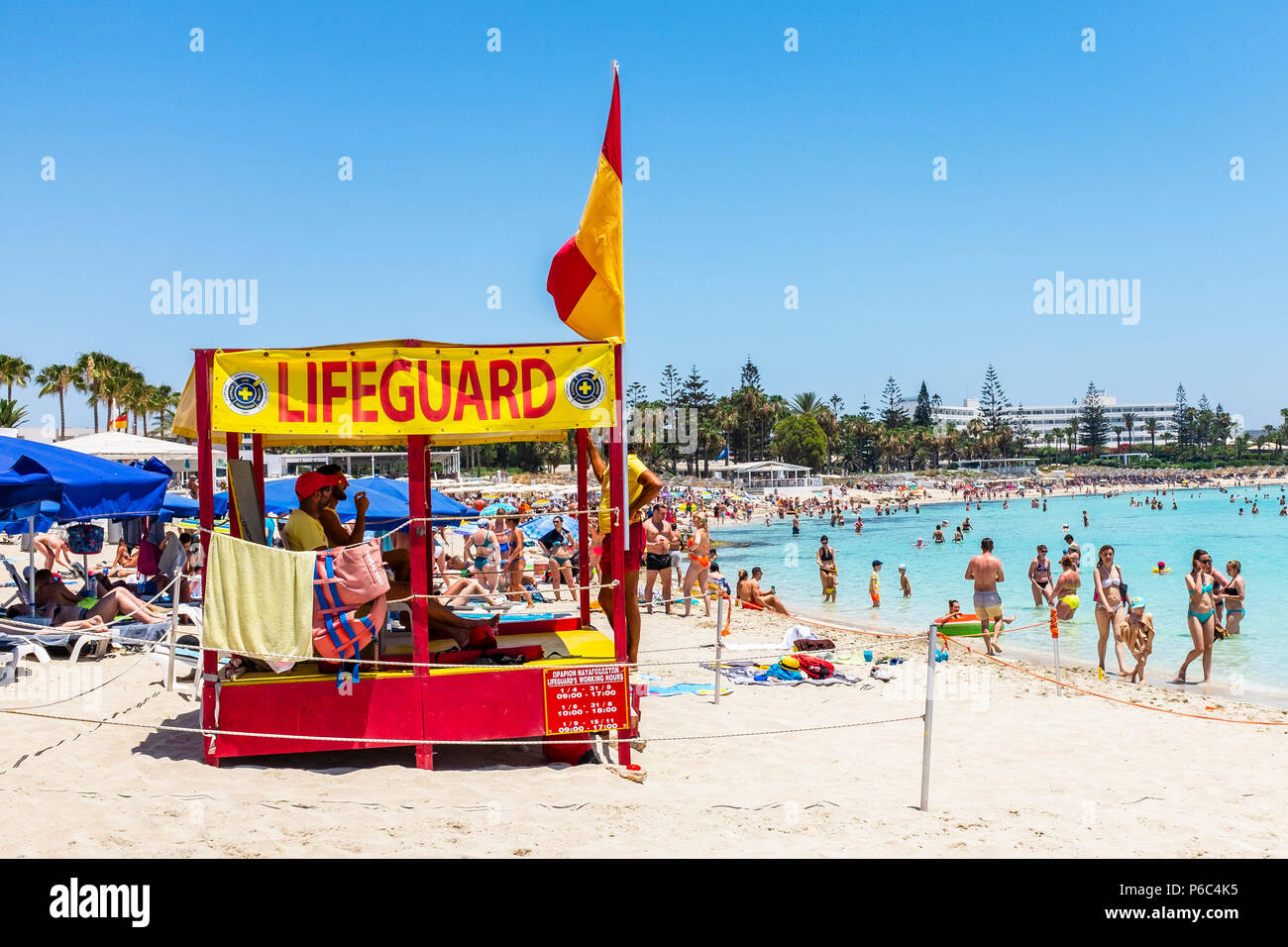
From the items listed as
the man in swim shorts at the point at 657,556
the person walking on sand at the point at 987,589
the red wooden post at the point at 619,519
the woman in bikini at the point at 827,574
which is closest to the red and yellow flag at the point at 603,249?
the red wooden post at the point at 619,519

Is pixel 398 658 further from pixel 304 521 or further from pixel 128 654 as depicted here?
pixel 128 654

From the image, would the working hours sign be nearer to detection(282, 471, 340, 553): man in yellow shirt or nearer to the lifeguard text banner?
the lifeguard text banner

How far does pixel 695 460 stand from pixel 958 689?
8367 cm

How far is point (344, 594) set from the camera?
582 centimetres

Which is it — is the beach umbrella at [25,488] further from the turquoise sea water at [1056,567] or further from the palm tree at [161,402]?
the palm tree at [161,402]

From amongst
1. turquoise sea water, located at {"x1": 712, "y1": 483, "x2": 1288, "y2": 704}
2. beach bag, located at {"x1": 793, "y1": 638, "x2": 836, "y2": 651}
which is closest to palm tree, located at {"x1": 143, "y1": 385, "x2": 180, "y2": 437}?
turquoise sea water, located at {"x1": 712, "y1": 483, "x2": 1288, "y2": 704}

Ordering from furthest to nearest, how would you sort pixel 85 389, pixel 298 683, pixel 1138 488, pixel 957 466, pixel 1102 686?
pixel 957 466 → pixel 1138 488 → pixel 85 389 → pixel 1102 686 → pixel 298 683

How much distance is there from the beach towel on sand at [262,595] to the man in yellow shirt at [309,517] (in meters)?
0.28

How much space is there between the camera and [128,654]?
9586 mm

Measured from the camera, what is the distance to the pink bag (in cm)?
577

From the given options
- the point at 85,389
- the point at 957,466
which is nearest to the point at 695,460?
the point at 957,466

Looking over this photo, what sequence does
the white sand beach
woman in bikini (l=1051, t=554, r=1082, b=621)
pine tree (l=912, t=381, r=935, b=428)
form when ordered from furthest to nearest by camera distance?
pine tree (l=912, t=381, r=935, b=428) < woman in bikini (l=1051, t=554, r=1082, b=621) < the white sand beach

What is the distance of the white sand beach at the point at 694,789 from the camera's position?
15.4 ft

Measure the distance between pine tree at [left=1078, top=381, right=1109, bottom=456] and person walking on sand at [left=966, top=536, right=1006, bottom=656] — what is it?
137279 millimetres
